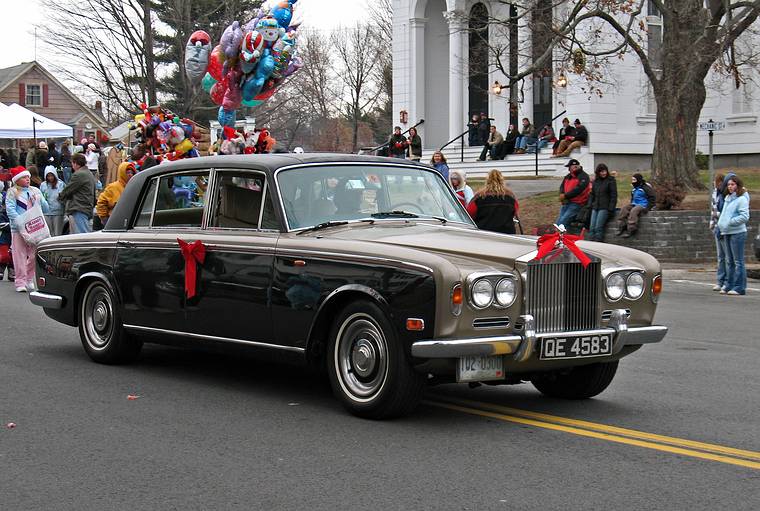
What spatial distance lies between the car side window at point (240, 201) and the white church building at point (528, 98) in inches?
957

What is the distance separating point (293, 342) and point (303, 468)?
1.69 meters

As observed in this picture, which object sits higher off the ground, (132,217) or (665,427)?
(132,217)

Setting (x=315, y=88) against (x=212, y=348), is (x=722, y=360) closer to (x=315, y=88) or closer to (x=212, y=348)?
(x=212, y=348)

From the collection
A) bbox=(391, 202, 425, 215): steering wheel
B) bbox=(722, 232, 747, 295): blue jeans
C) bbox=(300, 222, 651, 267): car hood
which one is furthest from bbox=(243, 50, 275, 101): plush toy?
bbox=(300, 222, 651, 267): car hood

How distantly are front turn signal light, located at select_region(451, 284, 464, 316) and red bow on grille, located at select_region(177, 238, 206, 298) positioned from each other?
7.93 feet

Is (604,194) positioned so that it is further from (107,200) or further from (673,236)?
(107,200)

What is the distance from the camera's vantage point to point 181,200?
371 inches

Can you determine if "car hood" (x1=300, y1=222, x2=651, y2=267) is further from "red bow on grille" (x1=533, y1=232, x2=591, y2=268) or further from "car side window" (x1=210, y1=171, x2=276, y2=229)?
"car side window" (x1=210, y1=171, x2=276, y2=229)

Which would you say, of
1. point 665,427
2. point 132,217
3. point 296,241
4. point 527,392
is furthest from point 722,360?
point 132,217

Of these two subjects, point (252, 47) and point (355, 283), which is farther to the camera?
point (252, 47)

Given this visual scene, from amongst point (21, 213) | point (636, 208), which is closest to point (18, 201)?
point (21, 213)

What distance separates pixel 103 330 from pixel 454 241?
11.7 feet

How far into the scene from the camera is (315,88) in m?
76.6

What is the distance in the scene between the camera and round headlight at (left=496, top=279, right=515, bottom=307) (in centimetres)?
695
